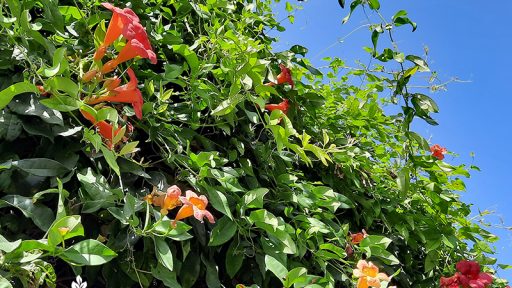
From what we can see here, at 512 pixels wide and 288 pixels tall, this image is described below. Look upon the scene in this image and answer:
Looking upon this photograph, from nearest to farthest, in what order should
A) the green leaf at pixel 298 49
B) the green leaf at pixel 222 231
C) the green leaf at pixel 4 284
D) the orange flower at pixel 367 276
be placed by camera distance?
1. the green leaf at pixel 4 284
2. the green leaf at pixel 222 231
3. the orange flower at pixel 367 276
4. the green leaf at pixel 298 49

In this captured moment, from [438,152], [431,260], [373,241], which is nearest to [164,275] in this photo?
[373,241]

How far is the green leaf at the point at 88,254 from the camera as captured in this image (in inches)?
39.3

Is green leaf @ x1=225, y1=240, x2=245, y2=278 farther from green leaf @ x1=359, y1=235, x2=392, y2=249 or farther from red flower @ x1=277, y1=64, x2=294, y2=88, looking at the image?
red flower @ x1=277, y1=64, x2=294, y2=88

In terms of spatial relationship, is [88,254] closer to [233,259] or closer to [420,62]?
[233,259]

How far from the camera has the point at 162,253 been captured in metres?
1.23

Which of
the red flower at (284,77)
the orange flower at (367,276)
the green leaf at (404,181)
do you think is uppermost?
the green leaf at (404,181)

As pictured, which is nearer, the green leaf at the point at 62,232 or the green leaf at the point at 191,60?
the green leaf at the point at 62,232

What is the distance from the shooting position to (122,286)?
4.42 feet

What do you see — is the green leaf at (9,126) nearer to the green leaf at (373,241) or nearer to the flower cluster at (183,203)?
the flower cluster at (183,203)

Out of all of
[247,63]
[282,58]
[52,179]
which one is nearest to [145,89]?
[247,63]

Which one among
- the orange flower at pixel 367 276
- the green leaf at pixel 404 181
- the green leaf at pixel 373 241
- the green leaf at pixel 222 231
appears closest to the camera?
the green leaf at pixel 222 231

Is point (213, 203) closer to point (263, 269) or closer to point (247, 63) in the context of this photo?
point (263, 269)

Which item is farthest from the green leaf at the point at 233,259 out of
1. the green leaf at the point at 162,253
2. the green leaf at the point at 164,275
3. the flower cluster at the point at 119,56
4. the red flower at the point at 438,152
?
the red flower at the point at 438,152

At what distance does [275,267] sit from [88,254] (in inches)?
23.0
